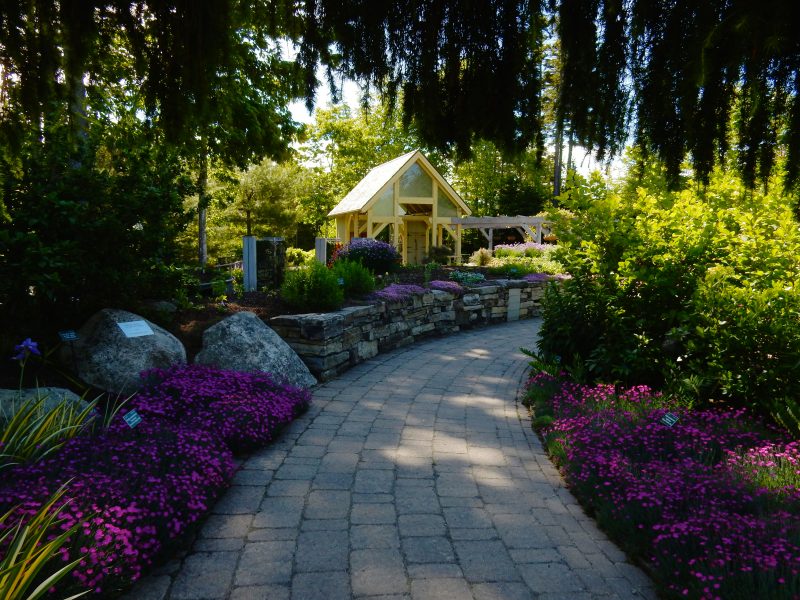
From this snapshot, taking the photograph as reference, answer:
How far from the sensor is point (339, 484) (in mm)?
3586

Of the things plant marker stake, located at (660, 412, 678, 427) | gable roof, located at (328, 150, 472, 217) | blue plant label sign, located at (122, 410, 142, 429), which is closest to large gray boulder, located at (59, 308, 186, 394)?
blue plant label sign, located at (122, 410, 142, 429)

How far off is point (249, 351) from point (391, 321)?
9.99 ft

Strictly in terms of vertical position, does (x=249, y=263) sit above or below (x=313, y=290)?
above

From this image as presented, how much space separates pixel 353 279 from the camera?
8273 millimetres

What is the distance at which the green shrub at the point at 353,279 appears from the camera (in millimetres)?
8195

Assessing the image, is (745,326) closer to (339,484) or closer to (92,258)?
(339,484)

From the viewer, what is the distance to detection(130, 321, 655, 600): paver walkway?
8.32ft

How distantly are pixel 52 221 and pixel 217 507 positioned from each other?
3.22 meters

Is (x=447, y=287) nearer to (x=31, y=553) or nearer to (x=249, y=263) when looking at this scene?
(x=249, y=263)

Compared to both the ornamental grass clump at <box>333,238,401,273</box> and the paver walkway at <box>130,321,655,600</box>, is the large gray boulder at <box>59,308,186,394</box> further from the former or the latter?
the ornamental grass clump at <box>333,238,401,273</box>

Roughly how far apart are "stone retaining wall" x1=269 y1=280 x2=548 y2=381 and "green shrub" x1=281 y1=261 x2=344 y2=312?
0.27 m

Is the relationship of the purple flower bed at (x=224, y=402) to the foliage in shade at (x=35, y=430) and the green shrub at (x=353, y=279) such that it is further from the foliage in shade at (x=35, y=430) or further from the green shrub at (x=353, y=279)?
the green shrub at (x=353, y=279)

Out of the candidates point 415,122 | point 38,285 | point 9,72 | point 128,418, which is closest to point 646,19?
point 415,122

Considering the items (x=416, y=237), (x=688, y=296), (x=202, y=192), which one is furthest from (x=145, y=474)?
(x=416, y=237)
